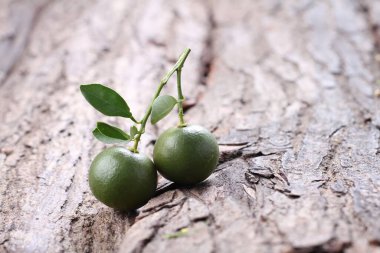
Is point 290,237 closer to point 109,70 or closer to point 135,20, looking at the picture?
point 109,70

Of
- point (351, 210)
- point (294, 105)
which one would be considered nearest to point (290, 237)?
point (351, 210)

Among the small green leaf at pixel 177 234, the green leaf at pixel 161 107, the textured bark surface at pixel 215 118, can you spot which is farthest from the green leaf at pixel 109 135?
the small green leaf at pixel 177 234

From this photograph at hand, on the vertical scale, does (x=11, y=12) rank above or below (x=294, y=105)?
above

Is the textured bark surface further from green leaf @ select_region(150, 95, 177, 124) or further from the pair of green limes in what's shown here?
green leaf @ select_region(150, 95, 177, 124)

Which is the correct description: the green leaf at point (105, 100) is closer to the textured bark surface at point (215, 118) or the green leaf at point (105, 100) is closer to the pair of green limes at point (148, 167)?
the pair of green limes at point (148, 167)

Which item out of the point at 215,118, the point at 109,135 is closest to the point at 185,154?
the point at 109,135
